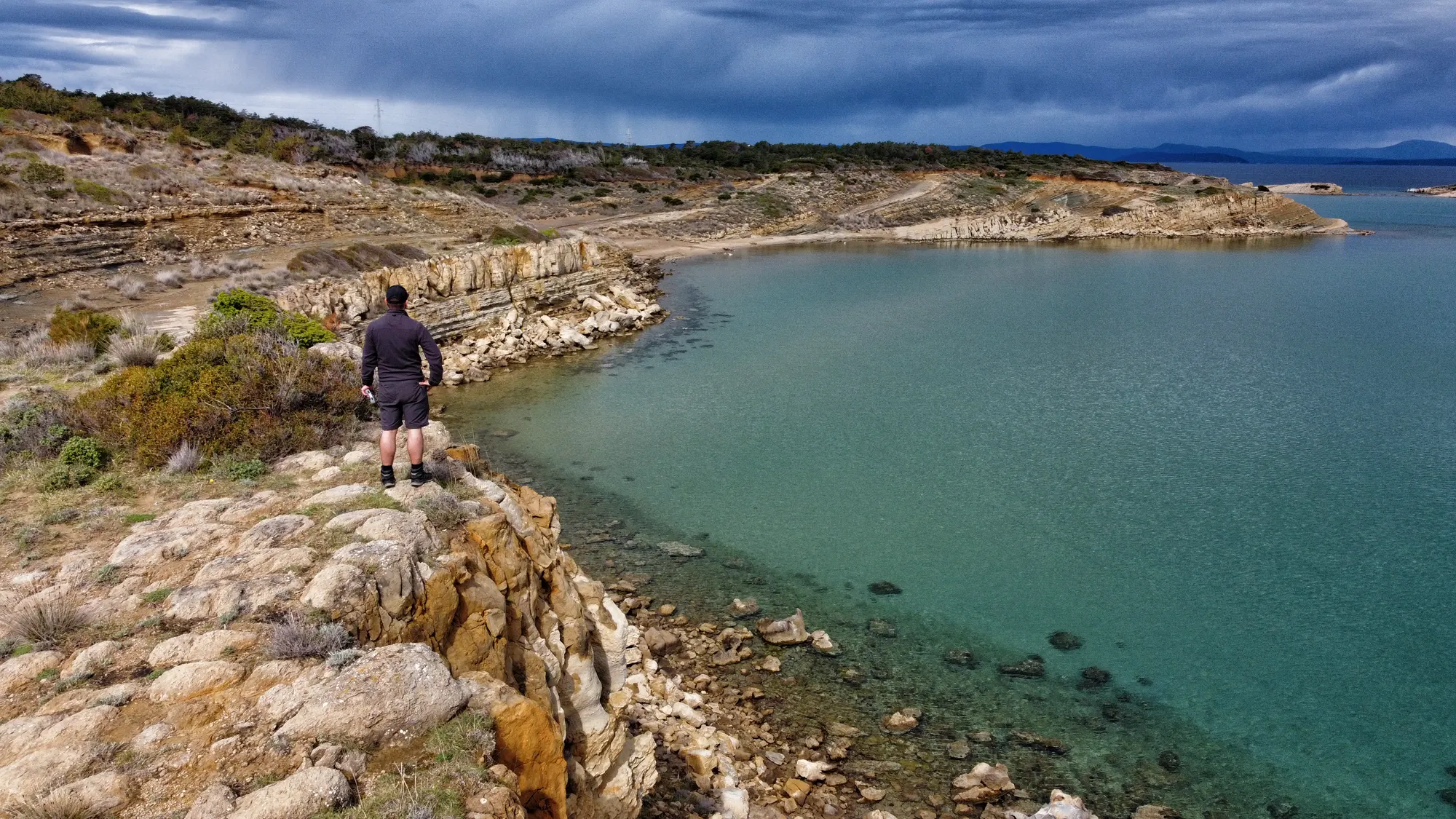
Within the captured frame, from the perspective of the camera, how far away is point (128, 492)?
9367 mm

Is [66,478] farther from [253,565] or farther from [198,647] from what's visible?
[198,647]

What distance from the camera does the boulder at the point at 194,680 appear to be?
5508 mm

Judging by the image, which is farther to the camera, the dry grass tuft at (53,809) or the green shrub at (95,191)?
the green shrub at (95,191)

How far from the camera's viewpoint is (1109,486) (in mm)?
16938

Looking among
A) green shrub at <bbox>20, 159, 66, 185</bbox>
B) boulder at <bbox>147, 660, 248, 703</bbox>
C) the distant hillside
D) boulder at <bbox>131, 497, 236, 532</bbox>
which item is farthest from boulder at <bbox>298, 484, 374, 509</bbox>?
the distant hillside

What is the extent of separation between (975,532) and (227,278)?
25.6 meters

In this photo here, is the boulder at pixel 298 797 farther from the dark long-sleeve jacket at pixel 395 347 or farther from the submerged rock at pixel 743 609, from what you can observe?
the submerged rock at pixel 743 609

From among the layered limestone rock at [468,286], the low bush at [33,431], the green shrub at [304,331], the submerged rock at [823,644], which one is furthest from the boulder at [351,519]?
the layered limestone rock at [468,286]

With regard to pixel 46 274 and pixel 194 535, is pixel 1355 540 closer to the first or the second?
pixel 194 535

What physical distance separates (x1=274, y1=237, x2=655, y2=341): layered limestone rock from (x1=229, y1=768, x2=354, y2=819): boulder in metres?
23.3

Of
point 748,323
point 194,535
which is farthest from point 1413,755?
point 748,323

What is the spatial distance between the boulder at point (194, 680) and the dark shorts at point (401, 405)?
3.70 meters

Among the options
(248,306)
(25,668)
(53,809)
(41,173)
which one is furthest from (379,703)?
(41,173)

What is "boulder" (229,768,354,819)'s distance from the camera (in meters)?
4.46
